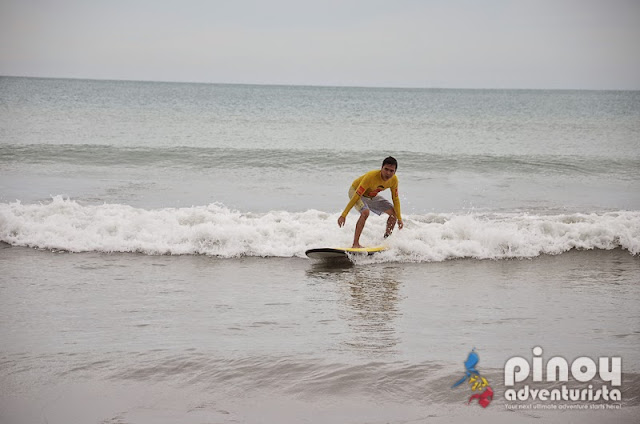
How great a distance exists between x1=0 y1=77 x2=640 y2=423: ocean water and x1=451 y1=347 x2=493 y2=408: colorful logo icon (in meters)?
0.10

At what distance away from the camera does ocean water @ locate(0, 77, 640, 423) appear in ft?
→ 15.5

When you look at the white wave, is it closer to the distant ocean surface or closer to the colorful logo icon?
the distant ocean surface

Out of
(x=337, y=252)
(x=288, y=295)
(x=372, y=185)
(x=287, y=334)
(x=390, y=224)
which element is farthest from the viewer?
(x=390, y=224)

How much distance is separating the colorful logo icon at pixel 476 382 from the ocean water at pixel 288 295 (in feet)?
0.34

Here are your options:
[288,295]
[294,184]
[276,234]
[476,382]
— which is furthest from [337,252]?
[294,184]

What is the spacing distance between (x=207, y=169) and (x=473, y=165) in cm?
860

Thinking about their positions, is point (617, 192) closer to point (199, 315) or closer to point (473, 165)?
point (473, 165)

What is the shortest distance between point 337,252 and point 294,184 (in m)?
7.50

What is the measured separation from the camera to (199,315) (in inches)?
253

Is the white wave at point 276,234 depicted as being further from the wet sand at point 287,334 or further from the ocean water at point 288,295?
the wet sand at point 287,334

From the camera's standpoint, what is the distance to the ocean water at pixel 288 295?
4.73 metres

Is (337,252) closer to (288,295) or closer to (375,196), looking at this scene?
(375,196)

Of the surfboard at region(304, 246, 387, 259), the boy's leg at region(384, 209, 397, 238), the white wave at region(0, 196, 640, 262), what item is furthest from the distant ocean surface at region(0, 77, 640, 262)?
the surfboard at region(304, 246, 387, 259)

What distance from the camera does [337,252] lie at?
28.7 ft
